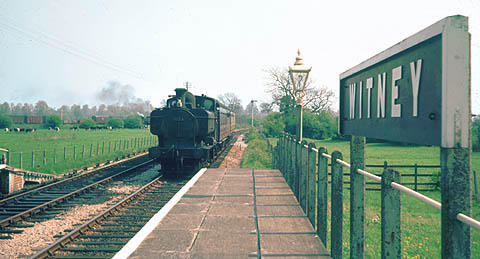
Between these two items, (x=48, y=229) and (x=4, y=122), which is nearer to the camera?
(x=48, y=229)

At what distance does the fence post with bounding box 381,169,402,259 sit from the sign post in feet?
1.08

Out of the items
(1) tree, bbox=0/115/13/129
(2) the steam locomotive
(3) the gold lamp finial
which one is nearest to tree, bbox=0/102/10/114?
(1) tree, bbox=0/115/13/129

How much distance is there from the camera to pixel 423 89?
1.83 metres

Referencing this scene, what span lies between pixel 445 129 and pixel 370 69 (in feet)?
4.07

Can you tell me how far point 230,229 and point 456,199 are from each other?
12.7 ft

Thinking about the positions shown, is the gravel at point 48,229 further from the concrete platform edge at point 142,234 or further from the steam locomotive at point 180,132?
the steam locomotive at point 180,132

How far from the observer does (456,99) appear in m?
1.59

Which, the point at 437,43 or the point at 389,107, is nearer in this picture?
the point at 437,43

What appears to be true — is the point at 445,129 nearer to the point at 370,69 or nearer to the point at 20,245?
the point at 370,69

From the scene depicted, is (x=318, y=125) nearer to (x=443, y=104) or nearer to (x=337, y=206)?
(x=337, y=206)

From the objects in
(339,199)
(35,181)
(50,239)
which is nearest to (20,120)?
(35,181)

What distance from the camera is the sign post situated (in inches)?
62.7

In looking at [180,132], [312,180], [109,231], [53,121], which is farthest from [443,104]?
[53,121]

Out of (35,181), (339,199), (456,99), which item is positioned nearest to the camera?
(456,99)
